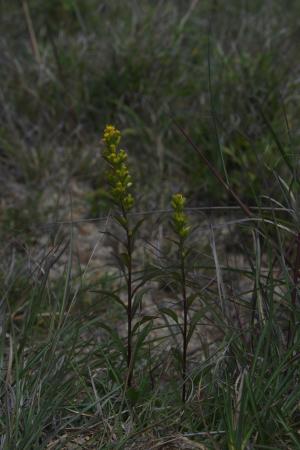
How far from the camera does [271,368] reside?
6.81 feet

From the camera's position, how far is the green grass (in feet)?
6.56

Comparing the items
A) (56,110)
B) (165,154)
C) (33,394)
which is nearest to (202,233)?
(165,154)

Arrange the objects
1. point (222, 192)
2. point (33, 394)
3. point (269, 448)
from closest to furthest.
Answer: point (269, 448) < point (33, 394) < point (222, 192)

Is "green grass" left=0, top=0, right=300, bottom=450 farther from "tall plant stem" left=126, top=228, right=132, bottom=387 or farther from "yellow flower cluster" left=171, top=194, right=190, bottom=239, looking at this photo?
"yellow flower cluster" left=171, top=194, right=190, bottom=239

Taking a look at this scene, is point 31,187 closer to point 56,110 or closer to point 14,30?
point 56,110

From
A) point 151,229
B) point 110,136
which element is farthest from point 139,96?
point 110,136

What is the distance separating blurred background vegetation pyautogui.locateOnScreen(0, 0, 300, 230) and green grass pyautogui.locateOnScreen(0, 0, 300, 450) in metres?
0.01

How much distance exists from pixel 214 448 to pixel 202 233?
5.18 feet

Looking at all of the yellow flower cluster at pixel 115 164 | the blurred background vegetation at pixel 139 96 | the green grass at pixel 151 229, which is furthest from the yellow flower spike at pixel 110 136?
the blurred background vegetation at pixel 139 96

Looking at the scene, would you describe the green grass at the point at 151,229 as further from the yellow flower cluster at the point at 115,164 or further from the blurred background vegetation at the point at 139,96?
the yellow flower cluster at the point at 115,164

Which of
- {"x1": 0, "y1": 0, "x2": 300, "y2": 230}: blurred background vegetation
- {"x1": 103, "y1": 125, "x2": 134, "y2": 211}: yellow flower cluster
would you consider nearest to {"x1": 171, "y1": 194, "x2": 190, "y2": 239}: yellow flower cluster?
{"x1": 103, "y1": 125, "x2": 134, "y2": 211}: yellow flower cluster

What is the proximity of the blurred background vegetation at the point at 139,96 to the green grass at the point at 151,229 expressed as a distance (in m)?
0.01

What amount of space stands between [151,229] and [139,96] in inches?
43.9

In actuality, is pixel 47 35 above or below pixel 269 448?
above
